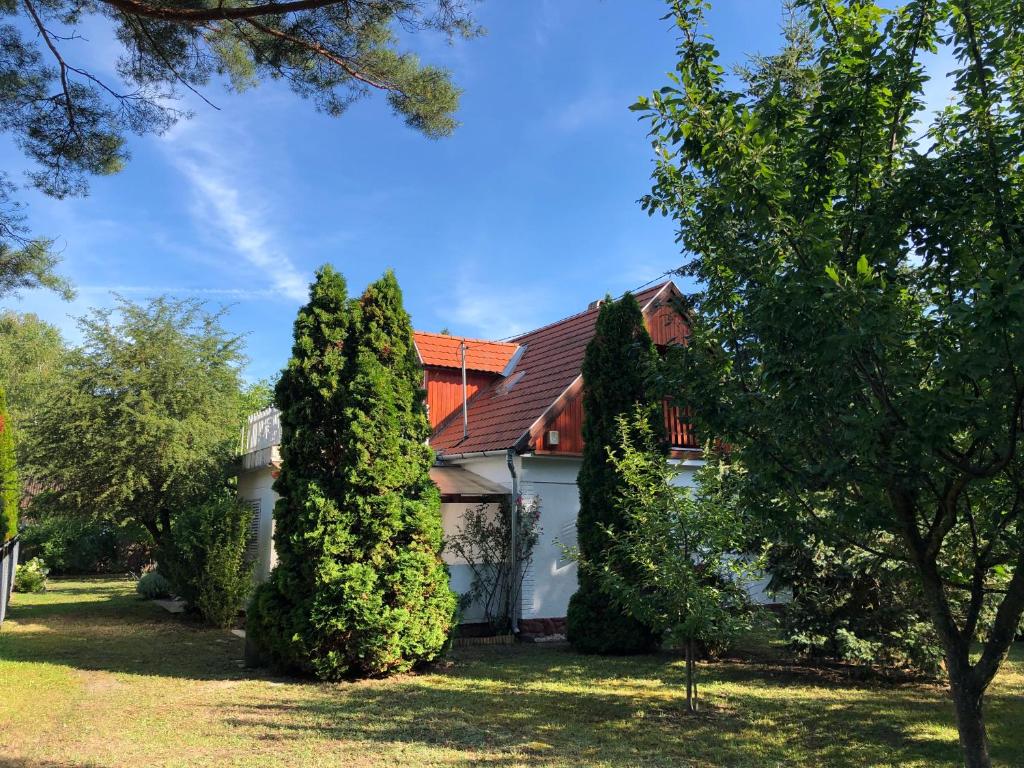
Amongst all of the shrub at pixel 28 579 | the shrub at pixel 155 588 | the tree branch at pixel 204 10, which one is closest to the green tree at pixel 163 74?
the tree branch at pixel 204 10

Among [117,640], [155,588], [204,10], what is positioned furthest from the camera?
[155,588]

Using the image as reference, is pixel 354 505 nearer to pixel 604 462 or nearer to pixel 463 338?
pixel 604 462

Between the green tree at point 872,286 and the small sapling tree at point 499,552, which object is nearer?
the green tree at point 872,286

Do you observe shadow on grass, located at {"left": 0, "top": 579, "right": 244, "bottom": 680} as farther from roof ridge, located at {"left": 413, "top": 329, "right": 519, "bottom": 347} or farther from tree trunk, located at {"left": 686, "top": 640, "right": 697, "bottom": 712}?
roof ridge, located at {"left": 413, "top": 329, "right": 519, "bottom": 347}

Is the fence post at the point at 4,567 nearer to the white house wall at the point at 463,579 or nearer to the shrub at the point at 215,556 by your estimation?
the shrub at the point at 215,556

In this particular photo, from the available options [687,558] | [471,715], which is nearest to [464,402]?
[687,558]

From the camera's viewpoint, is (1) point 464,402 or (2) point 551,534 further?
(1) point 464,402

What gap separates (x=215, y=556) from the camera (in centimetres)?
1292

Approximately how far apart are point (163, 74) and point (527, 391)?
912cm

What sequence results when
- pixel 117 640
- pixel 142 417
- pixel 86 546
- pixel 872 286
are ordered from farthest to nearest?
pixel 86 546, pixel 142 417, pixel 117 640, pixel 872 286

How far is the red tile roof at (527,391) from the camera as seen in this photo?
1346cm

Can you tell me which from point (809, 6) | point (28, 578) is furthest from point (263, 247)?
point (28, 578)

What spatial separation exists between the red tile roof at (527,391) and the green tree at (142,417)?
17.2 ft

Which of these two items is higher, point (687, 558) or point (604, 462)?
point (604, 462)
